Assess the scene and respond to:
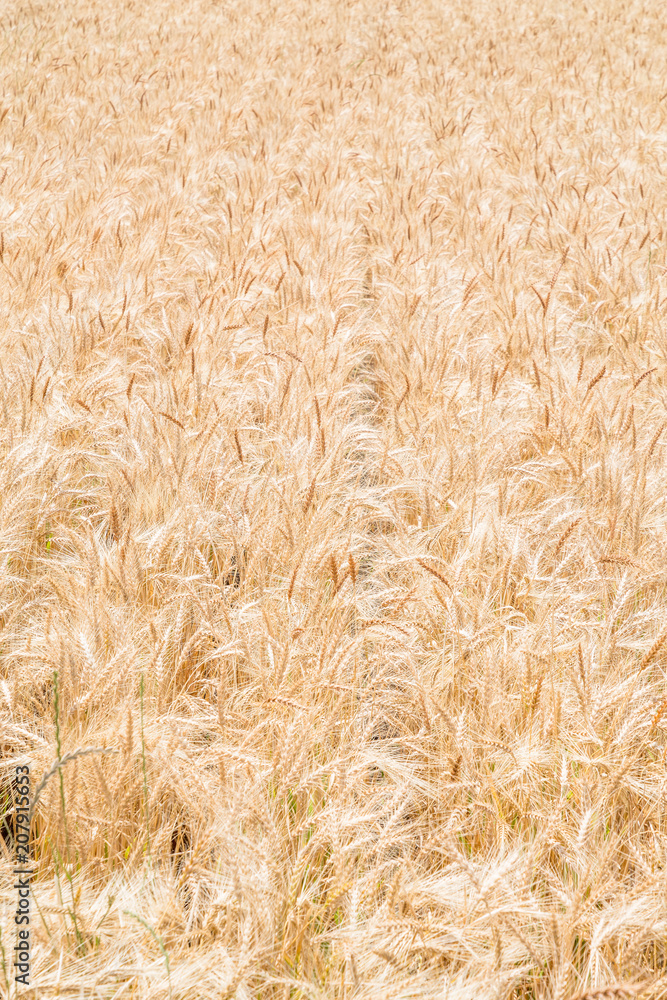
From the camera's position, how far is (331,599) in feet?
4.87

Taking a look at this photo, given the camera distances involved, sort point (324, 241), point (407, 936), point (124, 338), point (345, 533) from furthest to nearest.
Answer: point (324, 241)
point (124, 338)
point (345, 533)
point (407, 936)

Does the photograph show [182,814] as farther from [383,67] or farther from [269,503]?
[383,67]

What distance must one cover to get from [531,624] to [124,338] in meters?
1.59

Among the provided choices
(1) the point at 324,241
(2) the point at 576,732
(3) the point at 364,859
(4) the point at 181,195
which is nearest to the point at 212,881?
(3) the point at 364,859

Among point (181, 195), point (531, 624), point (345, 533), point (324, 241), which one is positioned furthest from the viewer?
point (181, 195)

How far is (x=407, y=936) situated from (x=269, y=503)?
93 cm

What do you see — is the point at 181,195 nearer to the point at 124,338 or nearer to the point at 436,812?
the point at 124,338

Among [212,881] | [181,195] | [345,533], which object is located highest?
A: [181,195]

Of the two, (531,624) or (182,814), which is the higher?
(531,624)

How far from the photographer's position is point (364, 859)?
3.58 feet

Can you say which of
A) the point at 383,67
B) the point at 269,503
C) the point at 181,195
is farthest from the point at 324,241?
the point at 383,67

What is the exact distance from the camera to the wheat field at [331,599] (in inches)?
37.6

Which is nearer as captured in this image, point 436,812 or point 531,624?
point 436,812

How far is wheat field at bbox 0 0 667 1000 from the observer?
0.96m
